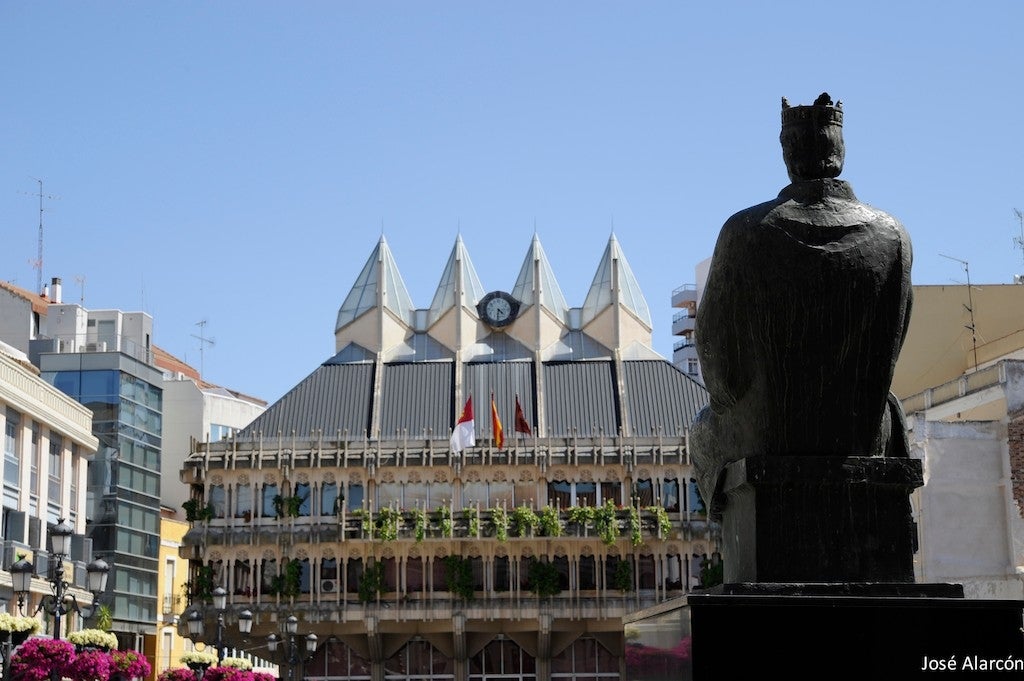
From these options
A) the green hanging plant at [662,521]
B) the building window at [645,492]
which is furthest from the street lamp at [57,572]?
the building window at [645,492]

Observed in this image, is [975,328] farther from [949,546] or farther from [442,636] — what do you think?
[442,636]

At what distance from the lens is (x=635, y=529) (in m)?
82.2

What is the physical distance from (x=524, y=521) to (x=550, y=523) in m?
1.32

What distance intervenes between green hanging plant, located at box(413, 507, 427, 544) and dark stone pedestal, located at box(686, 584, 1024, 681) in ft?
238

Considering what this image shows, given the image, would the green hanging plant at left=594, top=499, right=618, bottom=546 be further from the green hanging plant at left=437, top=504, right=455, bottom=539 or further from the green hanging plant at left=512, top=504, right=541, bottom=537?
the green hanging plant at left=437, top=504, right=455, bottom=539

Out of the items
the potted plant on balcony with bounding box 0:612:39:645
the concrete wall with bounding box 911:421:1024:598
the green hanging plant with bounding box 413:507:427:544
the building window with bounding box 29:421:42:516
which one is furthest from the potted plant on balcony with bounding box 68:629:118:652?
the green hanging plant with bounding box 413:507:427:544

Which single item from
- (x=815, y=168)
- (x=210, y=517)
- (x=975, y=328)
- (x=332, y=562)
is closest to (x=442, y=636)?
(x=332, y=562)

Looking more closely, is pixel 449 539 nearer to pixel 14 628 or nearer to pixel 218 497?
pixel 218 497

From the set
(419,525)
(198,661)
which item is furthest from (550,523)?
(198,661)

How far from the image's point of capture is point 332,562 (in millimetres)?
83062

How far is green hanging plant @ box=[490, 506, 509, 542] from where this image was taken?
269 ft

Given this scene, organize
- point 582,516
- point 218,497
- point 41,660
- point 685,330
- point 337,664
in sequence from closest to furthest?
point 41,660 → point 582,516 → point 218,497 → point 337,664 → point 685,330

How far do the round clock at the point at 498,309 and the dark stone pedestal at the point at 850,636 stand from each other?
85.5 m

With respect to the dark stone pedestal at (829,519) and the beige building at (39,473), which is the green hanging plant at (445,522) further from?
the dark stone pedestal at (829,519)
